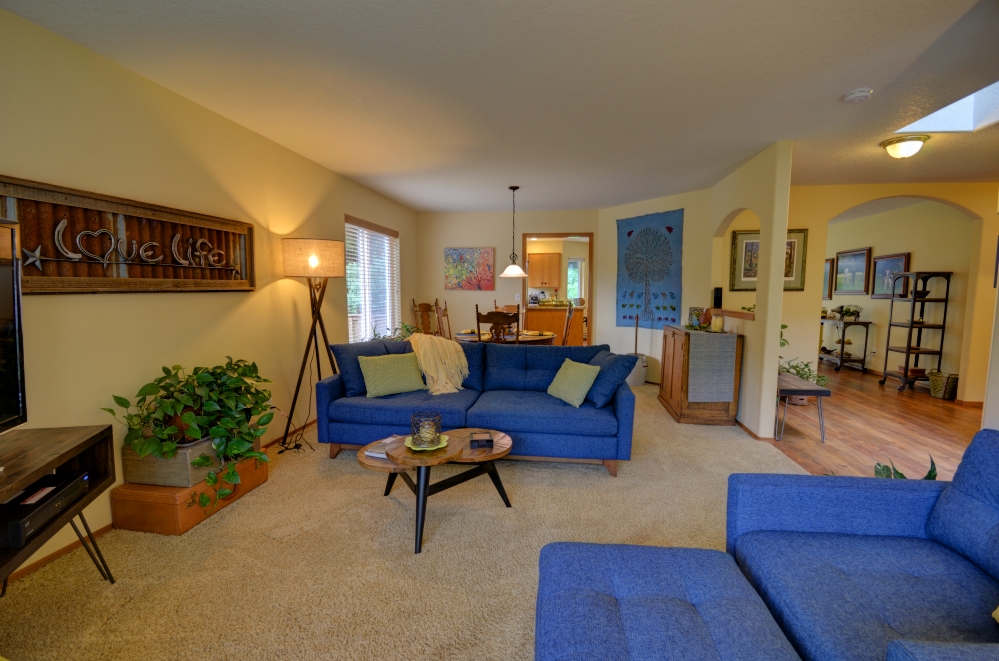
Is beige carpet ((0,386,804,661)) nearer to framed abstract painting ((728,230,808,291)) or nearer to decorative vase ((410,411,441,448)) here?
decorative vase ((410,411,441,448))

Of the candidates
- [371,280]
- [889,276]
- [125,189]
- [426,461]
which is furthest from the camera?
[889,276]

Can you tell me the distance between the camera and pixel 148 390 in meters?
2.35

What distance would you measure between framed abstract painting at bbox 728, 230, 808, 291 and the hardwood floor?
146 cm

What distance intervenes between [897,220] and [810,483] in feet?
22.7

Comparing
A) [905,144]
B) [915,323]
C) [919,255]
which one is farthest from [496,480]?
[919,255]

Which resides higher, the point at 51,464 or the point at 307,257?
the point at 307,257

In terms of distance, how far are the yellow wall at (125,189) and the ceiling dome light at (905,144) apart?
4.86m

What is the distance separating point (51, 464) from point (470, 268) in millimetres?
5591

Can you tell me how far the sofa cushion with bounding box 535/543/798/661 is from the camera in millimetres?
1032

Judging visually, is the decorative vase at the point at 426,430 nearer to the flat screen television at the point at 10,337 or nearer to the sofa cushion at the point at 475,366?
the sofa cushion at the point at 475,366

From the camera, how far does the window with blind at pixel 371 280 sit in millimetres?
4906

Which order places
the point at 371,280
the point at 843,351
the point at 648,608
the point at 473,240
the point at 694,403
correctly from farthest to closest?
the point at 843,351 → the point at 473,240 → the point at 371,280 → the point at 694,403 → the point at 648,608

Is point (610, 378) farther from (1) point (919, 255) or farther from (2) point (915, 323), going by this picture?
(1) point (919, 255)

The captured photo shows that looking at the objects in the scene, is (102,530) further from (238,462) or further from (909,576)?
(909,576)
